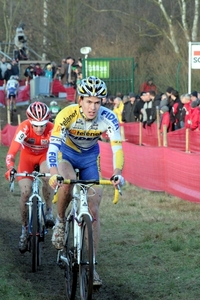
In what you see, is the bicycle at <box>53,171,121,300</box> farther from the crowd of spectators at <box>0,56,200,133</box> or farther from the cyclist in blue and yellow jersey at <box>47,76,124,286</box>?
the crowd of spectators at <box>0,56,200,133</box>

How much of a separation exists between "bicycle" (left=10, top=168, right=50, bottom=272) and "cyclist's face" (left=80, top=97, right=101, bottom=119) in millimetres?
1671

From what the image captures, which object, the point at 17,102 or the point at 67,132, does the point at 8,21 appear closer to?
the point at 17,102

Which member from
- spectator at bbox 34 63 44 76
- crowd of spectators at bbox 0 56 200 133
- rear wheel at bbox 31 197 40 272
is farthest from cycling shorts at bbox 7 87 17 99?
rear wheel at bbox 31 197 40 272

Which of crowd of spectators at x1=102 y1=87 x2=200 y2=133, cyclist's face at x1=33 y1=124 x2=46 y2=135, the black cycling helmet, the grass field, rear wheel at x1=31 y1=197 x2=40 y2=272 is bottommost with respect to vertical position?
the grass field

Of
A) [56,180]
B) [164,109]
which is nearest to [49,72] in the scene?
[164,109]

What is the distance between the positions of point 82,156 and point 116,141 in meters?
0.44

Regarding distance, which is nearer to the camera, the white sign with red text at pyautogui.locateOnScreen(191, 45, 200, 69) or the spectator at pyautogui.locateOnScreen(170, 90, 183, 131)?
the spectator at pyautogui.locateOnScreen(170, 90, 183, 131)

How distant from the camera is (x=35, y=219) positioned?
9.38m

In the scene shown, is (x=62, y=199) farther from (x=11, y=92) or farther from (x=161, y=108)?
(x=11, y=92)

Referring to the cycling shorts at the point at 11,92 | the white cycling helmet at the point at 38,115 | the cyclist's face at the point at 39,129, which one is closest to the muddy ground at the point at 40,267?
the cyclist's face at the point at 39,129

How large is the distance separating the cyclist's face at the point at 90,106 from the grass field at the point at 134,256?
1.78 m

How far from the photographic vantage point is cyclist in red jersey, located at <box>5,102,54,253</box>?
9.82 m

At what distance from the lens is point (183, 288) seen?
8.02m

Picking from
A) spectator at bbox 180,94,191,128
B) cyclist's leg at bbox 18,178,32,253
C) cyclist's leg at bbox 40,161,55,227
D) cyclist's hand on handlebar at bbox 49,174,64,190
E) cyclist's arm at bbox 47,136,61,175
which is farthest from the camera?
spectator at bbox 180,94,191,128
